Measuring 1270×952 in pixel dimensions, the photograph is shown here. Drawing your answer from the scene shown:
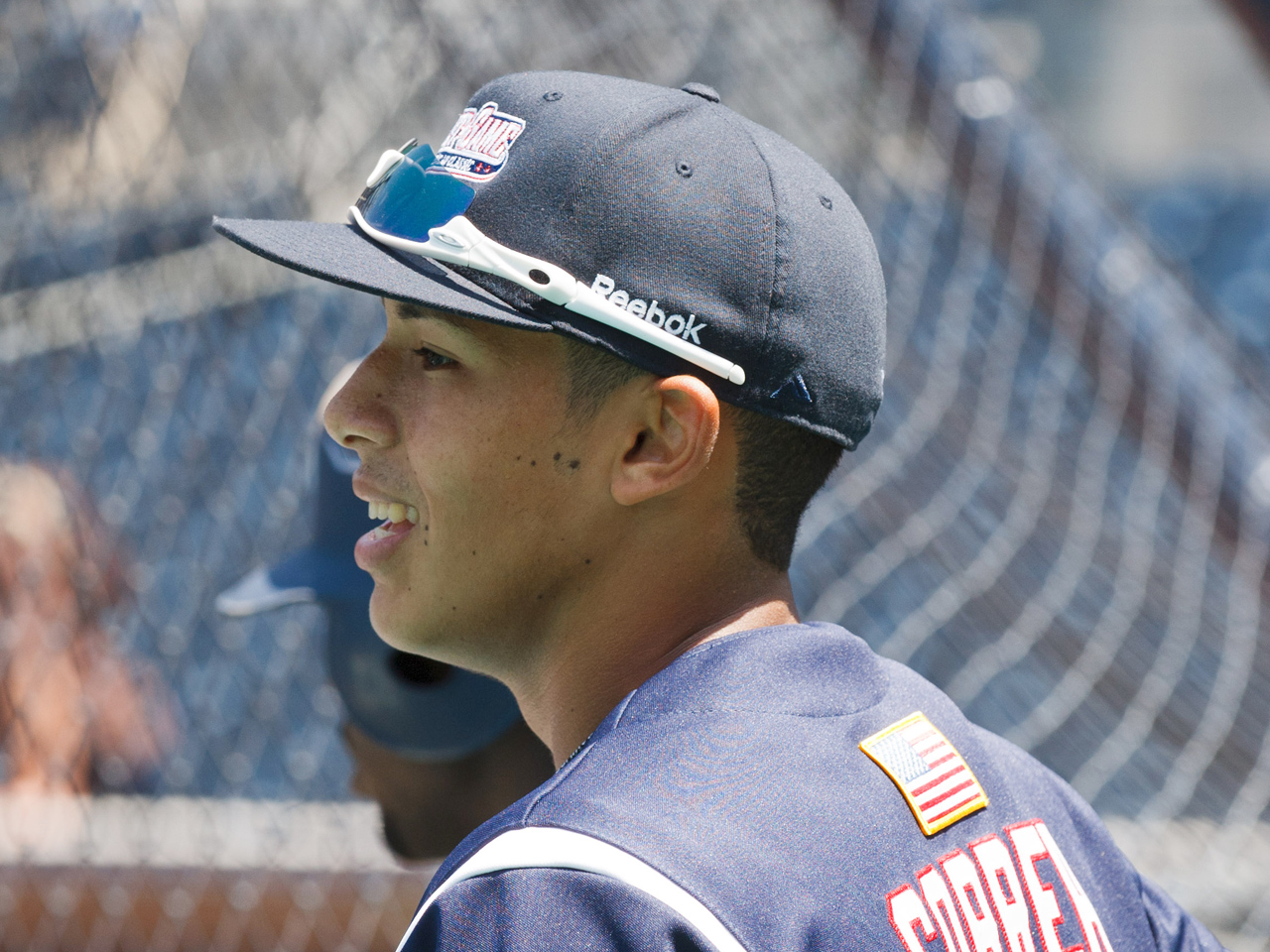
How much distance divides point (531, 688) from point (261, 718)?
3.13m

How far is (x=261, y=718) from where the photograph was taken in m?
4.10

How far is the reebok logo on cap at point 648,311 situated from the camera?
3.54 feet

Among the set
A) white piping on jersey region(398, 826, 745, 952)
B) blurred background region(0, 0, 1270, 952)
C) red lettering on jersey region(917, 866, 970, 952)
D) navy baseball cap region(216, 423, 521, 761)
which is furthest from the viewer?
blurred background region(0, 0, 1270, 952)

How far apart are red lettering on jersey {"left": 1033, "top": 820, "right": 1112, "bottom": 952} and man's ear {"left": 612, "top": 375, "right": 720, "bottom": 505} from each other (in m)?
0.40

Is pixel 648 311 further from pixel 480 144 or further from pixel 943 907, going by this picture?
pixel 943 907

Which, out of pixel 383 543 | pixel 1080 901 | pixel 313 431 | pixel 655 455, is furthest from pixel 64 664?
pixel 1080 901

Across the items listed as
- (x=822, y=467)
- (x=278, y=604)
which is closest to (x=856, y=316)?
(x=822, y=467)

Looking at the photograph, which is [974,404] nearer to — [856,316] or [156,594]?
[156,594]

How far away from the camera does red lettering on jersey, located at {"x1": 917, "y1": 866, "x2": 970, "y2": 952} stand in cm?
96

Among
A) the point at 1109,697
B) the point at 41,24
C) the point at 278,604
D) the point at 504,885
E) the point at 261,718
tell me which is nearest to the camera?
the point at 504,885

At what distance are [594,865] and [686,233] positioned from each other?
1.63 feet

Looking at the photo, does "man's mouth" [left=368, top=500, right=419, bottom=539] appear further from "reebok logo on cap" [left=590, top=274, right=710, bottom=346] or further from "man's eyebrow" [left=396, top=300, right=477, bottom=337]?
"reebok logo on cap" [left=590, top=274, right=710, bottom=346]

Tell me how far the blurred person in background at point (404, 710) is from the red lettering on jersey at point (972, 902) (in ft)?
3.48

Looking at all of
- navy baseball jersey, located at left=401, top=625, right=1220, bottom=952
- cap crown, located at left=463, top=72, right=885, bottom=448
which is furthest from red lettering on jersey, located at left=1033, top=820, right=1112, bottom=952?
cap crown, located at left=463, top=72, right=885, bottom=448
